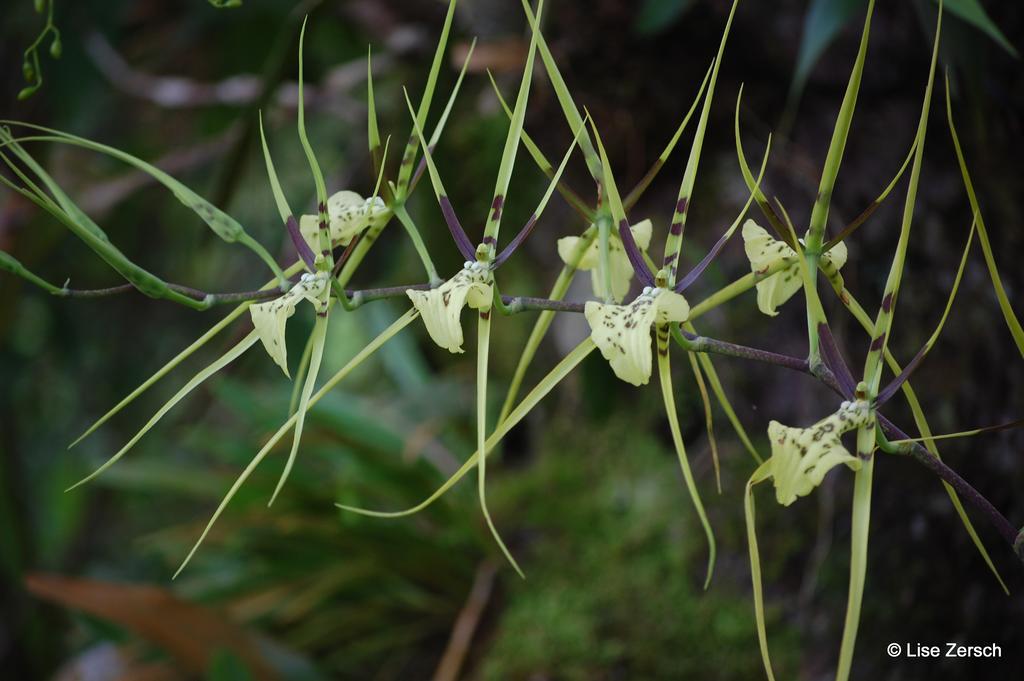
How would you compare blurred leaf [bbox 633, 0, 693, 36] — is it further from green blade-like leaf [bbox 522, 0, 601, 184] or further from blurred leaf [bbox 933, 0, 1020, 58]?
green blade-like leaf [bbox 522, 0, 601, 184]

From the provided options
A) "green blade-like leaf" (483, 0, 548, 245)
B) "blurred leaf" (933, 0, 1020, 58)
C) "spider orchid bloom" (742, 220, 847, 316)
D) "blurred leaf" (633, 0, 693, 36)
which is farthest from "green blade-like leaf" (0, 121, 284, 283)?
"blurred leaf" (633, 0, 693, 36)

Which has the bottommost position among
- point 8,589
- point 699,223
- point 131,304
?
point 8,589

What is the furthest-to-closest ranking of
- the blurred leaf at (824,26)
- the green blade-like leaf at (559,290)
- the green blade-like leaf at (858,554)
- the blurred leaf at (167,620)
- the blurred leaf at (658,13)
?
the blurred leaf at (167,620) → the blurred leaf at (658,13) → the blurred leaf at (824,26) → the green blade-like leaf at (559,290) → the green blade-like leaf at (858,554)

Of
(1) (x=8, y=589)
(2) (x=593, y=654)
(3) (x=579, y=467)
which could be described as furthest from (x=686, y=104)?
(1) (x=8, y=589)

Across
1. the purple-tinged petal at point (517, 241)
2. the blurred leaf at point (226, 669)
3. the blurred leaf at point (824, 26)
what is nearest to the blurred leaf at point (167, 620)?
the blurred leaf at point (226, 669)

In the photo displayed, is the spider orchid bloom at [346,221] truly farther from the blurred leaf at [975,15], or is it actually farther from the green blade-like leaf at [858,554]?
the blurred leaf at [975,15]

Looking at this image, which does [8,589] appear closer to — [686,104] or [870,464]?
[686,104]
